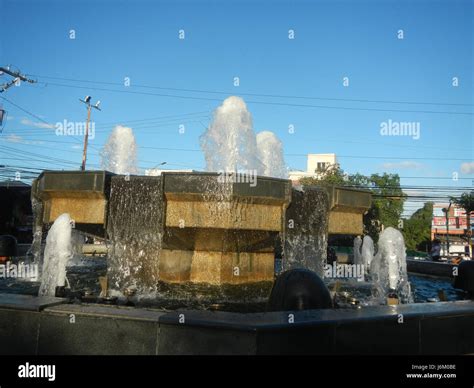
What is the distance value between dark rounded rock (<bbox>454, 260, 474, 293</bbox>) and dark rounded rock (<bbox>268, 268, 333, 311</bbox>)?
137 inches

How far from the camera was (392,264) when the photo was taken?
763 centimetres

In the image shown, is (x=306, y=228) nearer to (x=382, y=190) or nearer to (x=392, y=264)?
(x=392, y=264)

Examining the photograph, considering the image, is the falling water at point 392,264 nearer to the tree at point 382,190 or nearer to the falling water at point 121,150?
the falling water at point 121,150

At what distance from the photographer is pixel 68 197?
727cm

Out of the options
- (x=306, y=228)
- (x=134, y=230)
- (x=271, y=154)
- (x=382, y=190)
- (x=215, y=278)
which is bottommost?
(x=215, y=278)

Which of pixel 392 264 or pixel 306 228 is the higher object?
pixel 306 228

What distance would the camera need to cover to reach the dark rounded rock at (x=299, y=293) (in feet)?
13.9

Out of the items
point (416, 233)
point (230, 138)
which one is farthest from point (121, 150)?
point (416, 233)

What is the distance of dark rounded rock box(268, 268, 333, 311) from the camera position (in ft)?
13.9

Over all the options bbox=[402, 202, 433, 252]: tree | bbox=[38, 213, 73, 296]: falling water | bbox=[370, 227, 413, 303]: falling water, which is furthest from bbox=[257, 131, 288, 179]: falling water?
bbox=[402, 202, 433, 252]: tree

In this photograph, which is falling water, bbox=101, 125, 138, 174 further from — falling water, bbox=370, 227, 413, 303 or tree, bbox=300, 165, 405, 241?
tree, bbox=300, 165, 405, 241

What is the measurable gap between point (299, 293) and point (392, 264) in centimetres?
398

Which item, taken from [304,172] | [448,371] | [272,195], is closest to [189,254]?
[272,195]

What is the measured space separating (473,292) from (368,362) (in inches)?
148
